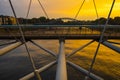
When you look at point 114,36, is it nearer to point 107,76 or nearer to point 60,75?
point 107,76

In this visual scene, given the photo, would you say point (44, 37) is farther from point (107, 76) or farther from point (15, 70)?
point (107, 76)

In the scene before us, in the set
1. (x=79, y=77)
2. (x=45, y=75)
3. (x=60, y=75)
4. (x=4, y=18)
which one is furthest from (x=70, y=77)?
(x=4, y=18)

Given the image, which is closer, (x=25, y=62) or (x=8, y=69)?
(x=8, y=69)

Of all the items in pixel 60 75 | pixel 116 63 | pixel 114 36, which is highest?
pixel 60 75

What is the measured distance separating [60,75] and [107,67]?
32.7 m

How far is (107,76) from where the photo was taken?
35125mm

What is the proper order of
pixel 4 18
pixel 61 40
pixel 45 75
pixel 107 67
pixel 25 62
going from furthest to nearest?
pixel 4 18 → pixel 25 62 → pixel 107 67 → pixel 45 75 → pixel 61 40

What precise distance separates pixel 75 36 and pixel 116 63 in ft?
46.4

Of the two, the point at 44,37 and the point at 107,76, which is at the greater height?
the point at 44,37

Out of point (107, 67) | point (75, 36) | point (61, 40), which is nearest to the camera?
point (61, 40)

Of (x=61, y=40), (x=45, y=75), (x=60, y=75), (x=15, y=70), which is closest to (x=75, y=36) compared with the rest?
(x=61, y=40)

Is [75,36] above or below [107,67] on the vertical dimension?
above

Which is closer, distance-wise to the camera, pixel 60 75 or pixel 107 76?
pixel 60 75

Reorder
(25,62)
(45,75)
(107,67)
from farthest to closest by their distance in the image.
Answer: (25,62) < (107,67) < (45,75)
